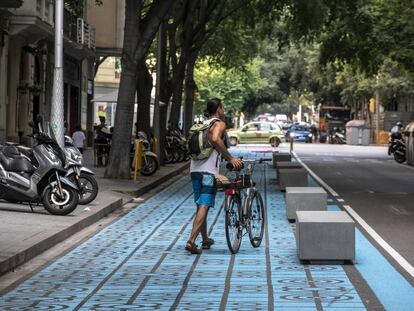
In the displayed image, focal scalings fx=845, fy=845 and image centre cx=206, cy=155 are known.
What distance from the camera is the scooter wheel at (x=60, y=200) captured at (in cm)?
1334

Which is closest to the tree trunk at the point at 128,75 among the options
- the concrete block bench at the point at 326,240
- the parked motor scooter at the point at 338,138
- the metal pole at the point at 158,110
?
the metal pole at the point at 158,110

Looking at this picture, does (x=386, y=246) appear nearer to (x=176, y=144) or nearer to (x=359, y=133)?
(x=176, y=144)

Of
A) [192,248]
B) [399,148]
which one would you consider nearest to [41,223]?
[192,248]

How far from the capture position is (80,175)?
1501 centimetres

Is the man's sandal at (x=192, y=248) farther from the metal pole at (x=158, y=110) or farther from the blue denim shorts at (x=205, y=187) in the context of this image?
the metal pole at (x=158, y=110)

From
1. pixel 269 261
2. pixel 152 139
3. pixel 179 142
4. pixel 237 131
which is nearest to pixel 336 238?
pixel 269 261

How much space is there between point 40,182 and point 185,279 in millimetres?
5403

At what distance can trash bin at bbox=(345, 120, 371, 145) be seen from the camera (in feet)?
208

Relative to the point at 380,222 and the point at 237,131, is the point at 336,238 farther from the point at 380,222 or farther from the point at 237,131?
the point at 237,131

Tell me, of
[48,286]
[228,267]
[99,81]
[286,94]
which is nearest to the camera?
[48,286]

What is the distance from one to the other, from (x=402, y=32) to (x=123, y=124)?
15.6m

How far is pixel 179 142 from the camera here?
108 ft

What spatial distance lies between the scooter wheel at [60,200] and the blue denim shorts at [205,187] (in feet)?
11.7

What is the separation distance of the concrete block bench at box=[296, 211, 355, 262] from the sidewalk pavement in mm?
3241
